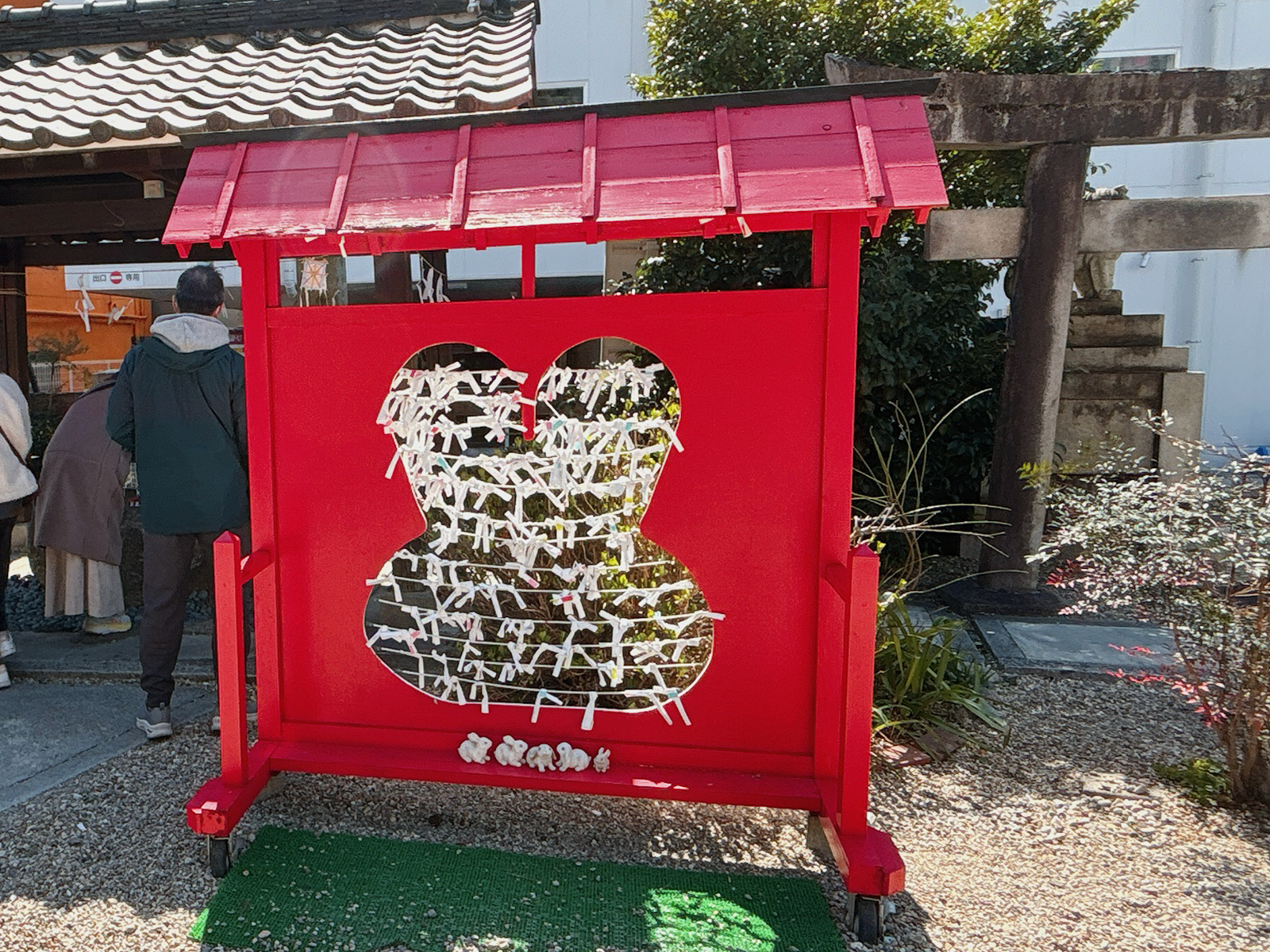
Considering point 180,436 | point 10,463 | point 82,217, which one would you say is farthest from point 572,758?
point 82,217

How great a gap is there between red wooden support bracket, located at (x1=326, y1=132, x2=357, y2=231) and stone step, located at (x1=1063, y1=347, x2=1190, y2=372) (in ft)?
17.5

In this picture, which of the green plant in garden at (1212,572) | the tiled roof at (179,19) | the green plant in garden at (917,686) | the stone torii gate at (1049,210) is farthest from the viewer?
the tiled roof at (179,19)

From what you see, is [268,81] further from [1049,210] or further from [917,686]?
[1049,210]

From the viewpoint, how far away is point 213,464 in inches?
120

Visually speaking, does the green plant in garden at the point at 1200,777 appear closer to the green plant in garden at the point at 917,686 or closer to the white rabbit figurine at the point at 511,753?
the green plant in garden at the point at 917,686

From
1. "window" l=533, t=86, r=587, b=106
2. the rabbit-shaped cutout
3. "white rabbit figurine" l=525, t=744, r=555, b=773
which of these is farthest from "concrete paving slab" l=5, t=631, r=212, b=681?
"window" l=533, t=86, r=587, b=106

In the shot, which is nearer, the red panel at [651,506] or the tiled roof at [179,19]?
the red panel at [651,506]

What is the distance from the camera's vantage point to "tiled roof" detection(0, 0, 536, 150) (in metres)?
3.38

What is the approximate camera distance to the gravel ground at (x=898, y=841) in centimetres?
219

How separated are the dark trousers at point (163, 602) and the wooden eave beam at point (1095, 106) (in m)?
4.17

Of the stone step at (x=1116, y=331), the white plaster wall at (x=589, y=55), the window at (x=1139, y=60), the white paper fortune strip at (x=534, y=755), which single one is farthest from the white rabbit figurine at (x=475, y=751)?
the window at (x=1139, y=60)

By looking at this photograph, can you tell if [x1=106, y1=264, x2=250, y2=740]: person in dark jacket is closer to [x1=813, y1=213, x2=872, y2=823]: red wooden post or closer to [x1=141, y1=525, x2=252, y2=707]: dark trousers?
[x1=141, y1=525, x2=252, y2=707]: dark trousers

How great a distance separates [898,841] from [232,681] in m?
2.10

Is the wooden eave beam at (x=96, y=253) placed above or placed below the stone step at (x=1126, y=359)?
above
